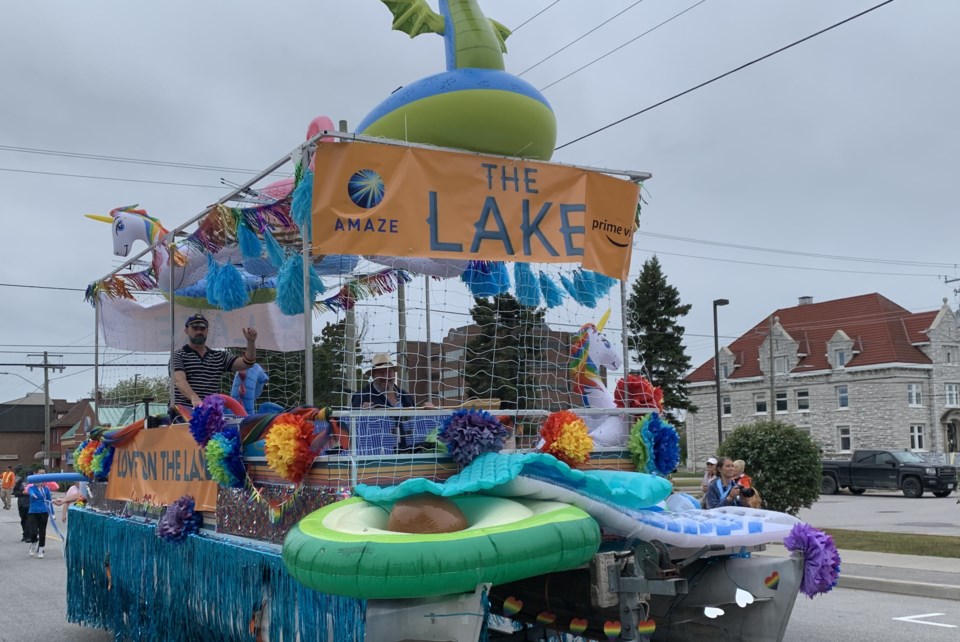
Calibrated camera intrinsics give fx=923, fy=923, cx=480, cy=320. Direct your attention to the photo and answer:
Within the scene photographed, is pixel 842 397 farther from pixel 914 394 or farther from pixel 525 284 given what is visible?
pixel 525 284

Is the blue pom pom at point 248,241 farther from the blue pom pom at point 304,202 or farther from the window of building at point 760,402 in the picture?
the window of building at point 760,402

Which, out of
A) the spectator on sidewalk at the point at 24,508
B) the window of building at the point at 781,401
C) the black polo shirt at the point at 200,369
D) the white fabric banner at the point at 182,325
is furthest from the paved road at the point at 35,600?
the window of building at the point at 781,401

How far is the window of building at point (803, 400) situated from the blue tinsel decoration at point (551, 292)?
5498cm

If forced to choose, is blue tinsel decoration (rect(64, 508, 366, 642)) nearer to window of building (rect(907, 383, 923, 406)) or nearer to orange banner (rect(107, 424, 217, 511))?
orange banner (rect(107, 424, 217, 511))

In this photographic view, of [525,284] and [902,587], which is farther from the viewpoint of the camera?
[902,587]

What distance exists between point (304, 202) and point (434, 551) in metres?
2.45

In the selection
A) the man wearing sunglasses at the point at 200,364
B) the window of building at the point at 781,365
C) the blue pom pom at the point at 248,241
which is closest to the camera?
the blue pom pom at the point at 248,241

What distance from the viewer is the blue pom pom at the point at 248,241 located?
6645 millimetres

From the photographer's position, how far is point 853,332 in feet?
187

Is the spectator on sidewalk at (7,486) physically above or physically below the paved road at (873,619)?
below

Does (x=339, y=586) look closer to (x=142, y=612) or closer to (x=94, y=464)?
(x=142, y=612)

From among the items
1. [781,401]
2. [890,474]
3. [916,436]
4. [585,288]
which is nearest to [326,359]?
[585,288]

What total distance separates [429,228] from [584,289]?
5.35 ft

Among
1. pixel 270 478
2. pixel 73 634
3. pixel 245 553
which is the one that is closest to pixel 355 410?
pixel 270 478
